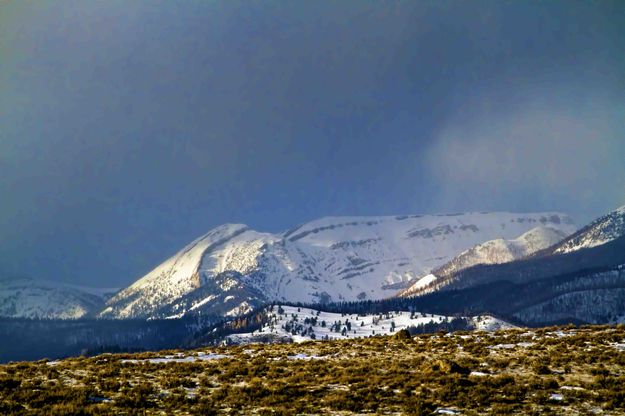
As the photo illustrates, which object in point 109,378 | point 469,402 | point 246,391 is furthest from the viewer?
point 109,378

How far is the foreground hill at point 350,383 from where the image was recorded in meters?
27.7

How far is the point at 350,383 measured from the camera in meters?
34.2

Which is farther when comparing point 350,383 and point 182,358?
point 182,358

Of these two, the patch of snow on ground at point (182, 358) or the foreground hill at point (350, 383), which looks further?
the patch of snow on ground at point (182, 358)

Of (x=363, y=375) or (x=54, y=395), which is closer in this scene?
(x=54, y=395)

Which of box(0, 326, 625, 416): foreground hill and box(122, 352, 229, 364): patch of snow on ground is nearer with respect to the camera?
box(0, 326, 625, 416): foreground hill

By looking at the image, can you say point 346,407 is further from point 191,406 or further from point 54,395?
point 54,395

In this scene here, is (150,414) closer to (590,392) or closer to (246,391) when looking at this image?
(246,391)

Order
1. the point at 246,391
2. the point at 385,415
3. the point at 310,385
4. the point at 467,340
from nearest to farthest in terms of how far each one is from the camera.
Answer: the point at 385,415 → the point at 246,391 → the point at 310,385 → the point at 467,340

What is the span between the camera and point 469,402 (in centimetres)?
2842

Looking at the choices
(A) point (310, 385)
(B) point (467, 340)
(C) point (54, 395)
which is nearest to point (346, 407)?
(A) point (310, 385)

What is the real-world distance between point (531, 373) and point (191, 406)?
2405cm

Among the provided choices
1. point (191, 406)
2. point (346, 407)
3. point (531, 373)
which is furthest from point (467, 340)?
point (191, 406)

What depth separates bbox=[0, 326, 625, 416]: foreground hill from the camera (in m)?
27.7
